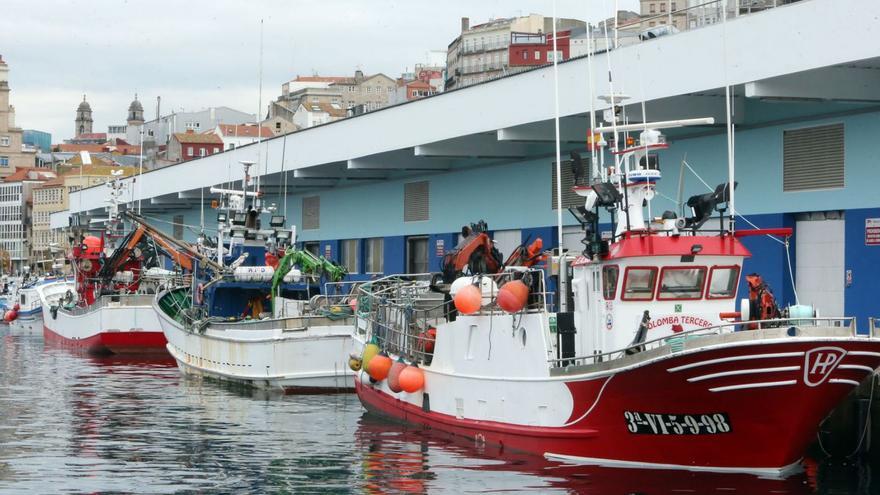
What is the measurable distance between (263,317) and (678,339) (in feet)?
56.1

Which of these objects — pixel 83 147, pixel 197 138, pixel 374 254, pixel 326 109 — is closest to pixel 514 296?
pixel 374 254

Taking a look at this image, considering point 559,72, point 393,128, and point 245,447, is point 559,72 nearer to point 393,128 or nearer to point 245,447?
point 393,128

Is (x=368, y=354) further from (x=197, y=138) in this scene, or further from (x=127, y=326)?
(x=197, y=138)

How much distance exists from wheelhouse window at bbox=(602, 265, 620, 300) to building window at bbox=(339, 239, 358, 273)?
2674 cm

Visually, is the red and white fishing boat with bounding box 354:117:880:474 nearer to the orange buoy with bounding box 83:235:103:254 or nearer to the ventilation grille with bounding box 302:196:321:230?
the ventilation grille with bounding box 302:196:321:230

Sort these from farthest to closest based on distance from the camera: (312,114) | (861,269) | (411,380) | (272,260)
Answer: (312,114)
(272,260)
(861,269)
(411,380)

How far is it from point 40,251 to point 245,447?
134m

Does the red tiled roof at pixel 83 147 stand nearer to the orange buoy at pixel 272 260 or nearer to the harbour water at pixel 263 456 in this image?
the orange buoy at pixel 272 260

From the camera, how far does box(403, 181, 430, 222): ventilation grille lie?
41062 mm

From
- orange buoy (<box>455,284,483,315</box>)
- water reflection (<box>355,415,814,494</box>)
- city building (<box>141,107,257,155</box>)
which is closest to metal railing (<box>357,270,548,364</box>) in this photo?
orange buoy (<box>455,284,483,315</box>)

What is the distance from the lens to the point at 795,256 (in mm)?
26562

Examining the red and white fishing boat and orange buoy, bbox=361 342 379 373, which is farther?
orange buoy, bbox=361 342 379 373

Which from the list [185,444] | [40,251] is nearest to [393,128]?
[185,444]

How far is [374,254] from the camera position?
145 feet
